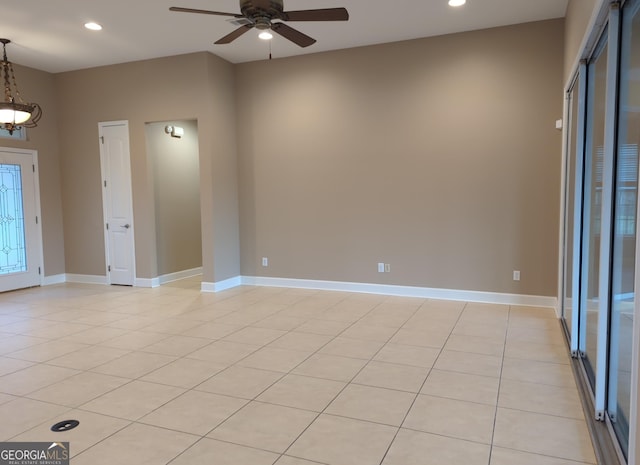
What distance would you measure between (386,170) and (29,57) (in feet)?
17.2

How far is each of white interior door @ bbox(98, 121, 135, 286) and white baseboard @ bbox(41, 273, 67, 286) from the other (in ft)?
3.15

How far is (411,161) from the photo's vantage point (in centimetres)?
562

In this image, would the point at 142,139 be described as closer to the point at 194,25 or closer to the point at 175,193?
the point at 175,193

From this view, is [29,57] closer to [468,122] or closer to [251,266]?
[251,266]

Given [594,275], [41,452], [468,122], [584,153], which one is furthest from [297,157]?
[41,452]

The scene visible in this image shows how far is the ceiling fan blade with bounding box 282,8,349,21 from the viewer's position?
308 centimetres

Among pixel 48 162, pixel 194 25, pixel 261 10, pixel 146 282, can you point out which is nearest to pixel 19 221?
pixel 48 162

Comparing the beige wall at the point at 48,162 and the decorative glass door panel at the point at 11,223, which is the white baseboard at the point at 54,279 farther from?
the decorative glass door panel at the point at 11,223

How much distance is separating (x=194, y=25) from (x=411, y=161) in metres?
Result: 3.03

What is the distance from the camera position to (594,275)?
306cm

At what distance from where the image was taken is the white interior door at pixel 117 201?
262 inches

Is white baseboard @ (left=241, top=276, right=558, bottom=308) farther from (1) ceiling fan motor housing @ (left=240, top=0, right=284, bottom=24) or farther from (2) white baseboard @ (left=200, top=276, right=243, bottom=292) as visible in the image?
(1) ceiling fan motor housing @ (left=240, top=0, right=284, bottom=24)

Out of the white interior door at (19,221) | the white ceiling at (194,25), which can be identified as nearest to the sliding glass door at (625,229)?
the white ceiling at (194,25)

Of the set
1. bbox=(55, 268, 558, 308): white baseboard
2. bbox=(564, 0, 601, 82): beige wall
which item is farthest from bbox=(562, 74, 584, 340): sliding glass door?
bbox=(55, 268, 558, 308): white baseboard
